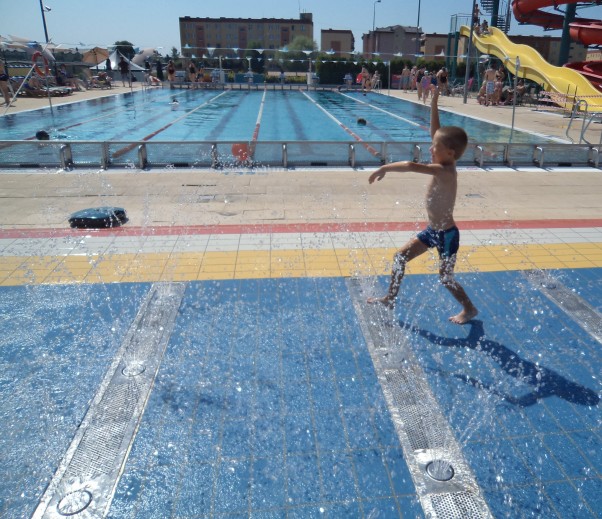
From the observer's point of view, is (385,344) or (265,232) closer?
(385,344)

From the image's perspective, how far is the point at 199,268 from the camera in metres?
5.29

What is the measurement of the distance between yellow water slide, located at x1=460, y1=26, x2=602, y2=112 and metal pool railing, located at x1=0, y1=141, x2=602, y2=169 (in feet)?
19.2

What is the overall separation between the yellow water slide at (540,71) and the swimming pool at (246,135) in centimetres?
336

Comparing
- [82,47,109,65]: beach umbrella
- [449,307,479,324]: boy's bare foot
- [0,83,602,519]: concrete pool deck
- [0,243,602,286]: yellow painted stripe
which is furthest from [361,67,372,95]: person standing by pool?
[449,307,479,324]: boy's bare foot

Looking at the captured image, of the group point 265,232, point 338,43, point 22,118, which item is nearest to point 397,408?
point 265,232

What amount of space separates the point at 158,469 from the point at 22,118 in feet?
60.1

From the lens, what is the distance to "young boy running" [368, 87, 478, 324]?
11.5 feet

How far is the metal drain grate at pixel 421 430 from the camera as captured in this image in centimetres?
251

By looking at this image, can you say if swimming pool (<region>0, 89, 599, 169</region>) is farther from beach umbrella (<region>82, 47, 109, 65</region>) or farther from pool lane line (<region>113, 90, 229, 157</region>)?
beach umbrella (<region>82, 47, 109, 65</region>)

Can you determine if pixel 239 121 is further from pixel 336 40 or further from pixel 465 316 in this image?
pixel 336 40

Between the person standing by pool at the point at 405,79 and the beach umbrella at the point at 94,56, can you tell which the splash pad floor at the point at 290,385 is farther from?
the beach umbrella at the point at 94,56

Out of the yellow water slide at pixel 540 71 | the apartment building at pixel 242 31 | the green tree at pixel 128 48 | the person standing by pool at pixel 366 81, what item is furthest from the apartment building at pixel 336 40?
the yellow water slide at pixel 540 71

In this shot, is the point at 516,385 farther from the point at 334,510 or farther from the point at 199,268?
the point at 199,268

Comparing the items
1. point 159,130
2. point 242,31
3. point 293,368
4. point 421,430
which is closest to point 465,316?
point 421,430
